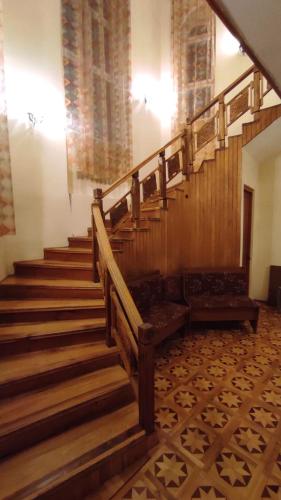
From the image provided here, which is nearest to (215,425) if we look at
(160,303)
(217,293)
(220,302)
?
(160,303)

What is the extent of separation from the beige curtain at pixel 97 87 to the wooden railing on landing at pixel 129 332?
179cm

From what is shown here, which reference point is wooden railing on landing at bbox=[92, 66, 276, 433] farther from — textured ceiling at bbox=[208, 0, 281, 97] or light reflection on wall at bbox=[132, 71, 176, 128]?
textured ceiling at bbox=[208, 0, 281, 97]

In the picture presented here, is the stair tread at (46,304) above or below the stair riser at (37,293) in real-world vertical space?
below

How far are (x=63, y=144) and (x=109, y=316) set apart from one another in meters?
2.67

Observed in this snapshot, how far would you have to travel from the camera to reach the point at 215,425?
1.90m

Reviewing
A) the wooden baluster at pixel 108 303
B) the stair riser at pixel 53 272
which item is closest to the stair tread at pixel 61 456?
the wooden baluster at pixel 108 303

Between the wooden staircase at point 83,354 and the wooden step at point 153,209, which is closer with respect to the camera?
the wooden staircase at point 83,354

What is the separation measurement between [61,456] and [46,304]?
4.20 ft

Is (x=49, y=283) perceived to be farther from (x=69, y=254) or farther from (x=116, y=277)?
(x=116, y=277)

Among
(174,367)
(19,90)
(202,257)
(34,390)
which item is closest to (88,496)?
(34,390)

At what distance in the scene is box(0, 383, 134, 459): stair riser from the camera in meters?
1.42

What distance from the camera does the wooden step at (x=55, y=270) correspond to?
9.33 ft

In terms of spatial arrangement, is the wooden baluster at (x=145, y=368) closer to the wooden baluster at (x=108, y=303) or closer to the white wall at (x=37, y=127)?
the wooden baluster at (x=108, y=303)

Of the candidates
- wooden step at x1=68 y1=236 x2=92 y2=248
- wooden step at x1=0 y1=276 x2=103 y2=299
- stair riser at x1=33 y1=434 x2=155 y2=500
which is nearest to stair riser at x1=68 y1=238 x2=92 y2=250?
wooden step at x1=68 y1=236 x2=92 y2=248
